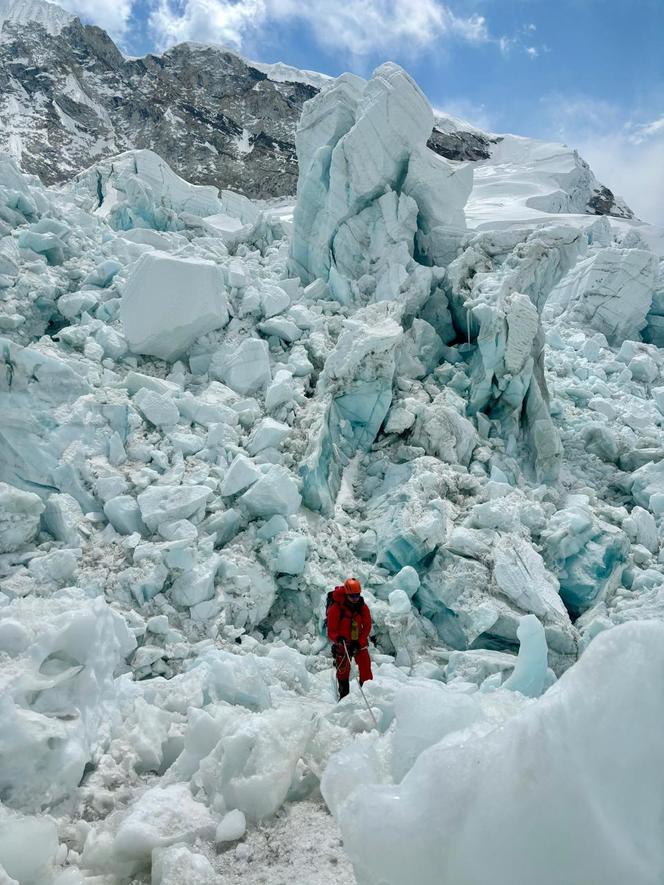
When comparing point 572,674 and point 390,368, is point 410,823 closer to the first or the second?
point 572,674

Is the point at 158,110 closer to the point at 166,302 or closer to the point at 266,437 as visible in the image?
the point at 166,302

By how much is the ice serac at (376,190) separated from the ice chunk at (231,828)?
7.45 metres

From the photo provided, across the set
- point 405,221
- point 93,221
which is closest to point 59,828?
point 405,221

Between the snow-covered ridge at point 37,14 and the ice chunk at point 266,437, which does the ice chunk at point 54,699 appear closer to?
the ice chunk at point 266,437

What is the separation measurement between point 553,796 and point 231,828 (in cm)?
110

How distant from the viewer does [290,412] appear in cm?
645

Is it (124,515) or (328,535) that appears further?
(328,535)

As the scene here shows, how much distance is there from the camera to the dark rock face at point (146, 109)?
46.5m

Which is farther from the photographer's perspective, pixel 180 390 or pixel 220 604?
pixel 180 390

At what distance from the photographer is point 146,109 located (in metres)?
57.2

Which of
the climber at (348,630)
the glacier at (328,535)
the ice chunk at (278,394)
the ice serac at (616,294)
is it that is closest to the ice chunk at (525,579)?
the glacier at (328,535)

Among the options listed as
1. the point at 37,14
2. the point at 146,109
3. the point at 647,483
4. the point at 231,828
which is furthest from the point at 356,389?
the point at 37,14

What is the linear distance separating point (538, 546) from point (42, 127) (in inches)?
2409

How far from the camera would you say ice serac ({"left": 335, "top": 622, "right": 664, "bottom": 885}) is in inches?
48.9
